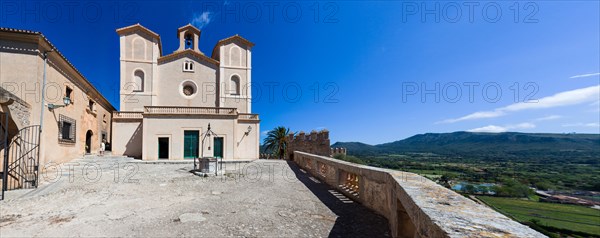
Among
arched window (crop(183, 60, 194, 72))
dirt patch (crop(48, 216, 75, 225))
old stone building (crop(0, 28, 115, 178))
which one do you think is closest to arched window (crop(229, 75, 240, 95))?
arched window (crop(183, 60, 194, 72))

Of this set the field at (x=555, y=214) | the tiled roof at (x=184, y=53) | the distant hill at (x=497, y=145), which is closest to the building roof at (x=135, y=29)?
the tiled roof at (x=184, y=53)

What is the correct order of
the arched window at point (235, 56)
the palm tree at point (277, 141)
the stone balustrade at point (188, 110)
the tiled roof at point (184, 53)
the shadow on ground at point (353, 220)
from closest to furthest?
the shadow on ground at point (353, 220), the stone balustrade at point (188, 110), the tiled roof at point (184, 53), the arched window at point (235, 56), the palm tree at point (277, 141)

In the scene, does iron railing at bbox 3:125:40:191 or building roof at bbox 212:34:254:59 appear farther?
building roof at bbox 212:34:254:59

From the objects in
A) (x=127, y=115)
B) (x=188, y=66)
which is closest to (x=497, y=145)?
(x=188, y=66)

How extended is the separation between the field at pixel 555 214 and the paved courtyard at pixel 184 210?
52.5 ft

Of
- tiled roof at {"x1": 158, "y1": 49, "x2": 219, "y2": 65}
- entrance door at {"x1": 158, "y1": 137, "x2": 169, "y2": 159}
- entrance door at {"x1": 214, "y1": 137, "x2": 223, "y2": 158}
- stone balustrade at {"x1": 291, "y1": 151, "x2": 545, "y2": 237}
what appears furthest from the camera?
tiled roof at {"x1": 158, "y1": 49, "x2": 219, "y2": 65}

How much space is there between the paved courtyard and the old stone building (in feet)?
5.48

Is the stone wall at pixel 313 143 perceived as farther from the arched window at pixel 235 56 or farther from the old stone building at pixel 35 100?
the old stone building at pixel 35 100

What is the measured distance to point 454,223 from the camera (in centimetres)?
164

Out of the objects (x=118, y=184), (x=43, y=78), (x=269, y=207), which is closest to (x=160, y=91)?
(x=43, y=78)

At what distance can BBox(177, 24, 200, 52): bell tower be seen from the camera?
2386 cm

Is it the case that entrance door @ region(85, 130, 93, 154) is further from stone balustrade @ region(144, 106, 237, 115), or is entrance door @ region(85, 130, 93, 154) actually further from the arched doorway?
stone balustrade @ region(144, 106, 237, 115)

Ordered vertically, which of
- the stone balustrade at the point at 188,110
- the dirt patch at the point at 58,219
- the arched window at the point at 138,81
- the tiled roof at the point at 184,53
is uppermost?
the tiled roof at the point at 184,53

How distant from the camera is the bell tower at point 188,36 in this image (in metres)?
23.9
